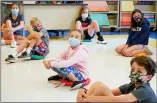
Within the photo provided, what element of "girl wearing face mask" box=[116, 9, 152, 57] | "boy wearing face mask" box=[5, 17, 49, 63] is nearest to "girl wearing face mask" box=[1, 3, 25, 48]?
"boy wearing face mask" box=[5, 17, 49, 63]

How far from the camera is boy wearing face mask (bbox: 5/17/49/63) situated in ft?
11.2

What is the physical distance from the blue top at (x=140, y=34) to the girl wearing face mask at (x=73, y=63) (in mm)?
1423

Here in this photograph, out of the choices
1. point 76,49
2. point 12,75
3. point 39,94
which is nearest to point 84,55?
point 76,49

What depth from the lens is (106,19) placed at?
6.43m

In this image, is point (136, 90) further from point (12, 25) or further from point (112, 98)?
point (12, 25)

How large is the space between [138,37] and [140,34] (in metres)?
0.06

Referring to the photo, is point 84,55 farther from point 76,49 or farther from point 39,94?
point 39,94

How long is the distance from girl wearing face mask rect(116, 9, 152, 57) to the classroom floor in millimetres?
128

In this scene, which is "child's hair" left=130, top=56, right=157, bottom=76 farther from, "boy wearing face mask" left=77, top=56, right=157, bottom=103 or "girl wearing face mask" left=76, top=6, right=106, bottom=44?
"girl wearing face mask" left=76, top=6, right=106, bottom=44

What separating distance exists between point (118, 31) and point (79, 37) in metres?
4.23

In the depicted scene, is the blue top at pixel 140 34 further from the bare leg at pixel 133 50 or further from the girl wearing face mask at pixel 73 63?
the girl wearing face mask at pixel 73 63

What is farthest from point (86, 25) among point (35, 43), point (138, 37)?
point (35, 43)

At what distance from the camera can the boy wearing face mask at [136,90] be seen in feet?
5.07

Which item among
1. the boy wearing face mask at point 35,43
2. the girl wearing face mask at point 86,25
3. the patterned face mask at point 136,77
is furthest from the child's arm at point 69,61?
the girl wearing face mask at point 86,25
